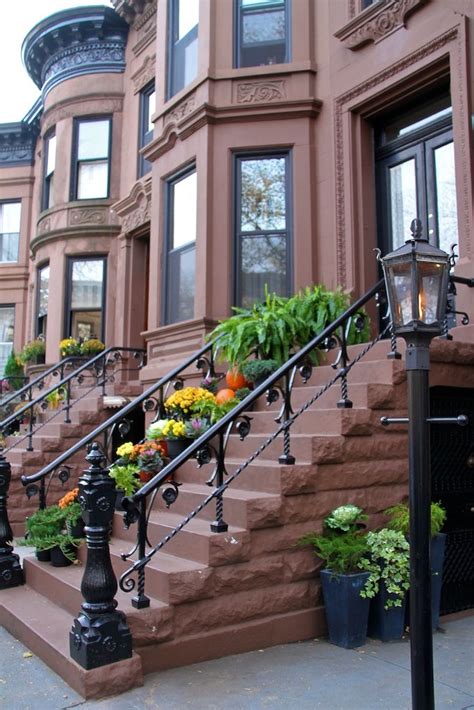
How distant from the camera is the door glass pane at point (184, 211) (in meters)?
10.1

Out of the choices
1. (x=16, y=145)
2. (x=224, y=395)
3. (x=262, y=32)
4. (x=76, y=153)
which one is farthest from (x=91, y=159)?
(x=224, y=395)

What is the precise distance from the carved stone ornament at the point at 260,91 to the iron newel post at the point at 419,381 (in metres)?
6.50

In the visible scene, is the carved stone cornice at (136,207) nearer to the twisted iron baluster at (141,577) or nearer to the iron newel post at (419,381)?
the twisted iron baluster at (141,577)

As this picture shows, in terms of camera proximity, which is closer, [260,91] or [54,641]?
[54,641]

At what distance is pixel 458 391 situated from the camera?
6.42 m

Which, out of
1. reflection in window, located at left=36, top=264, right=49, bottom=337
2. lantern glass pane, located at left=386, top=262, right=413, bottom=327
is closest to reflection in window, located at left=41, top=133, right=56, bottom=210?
reflection in window, located at left=36, top=264, right=49, bottom=337

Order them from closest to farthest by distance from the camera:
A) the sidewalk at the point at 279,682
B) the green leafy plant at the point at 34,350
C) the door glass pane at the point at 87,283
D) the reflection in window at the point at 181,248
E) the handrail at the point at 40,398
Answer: the sidewalk at the point at 279,682 → the handrail at the point at 40,398 → the reflection in window at the point at 181,248 → the door glass pane at the point at 87,283 → the green leafy plant at the point at 34,350

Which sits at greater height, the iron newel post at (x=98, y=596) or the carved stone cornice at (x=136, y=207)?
the carved stone cornice at (x=136, y=207)

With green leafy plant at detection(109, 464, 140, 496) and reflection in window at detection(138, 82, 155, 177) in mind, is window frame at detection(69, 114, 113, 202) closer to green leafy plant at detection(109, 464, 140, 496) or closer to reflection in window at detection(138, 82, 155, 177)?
reflection in window at detection(138, 82, 155, 177)

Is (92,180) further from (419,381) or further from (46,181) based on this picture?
(419,381)

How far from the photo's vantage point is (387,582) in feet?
16.6

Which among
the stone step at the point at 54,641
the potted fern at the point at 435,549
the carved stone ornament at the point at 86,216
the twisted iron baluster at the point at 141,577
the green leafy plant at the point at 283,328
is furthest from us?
the carved stone ornament at the point at 86,216

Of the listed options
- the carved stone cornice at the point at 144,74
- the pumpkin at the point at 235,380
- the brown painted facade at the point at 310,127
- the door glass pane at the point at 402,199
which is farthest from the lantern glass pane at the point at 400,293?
the carved stone cornice at the point at 144,74

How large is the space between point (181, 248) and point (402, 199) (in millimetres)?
3368
